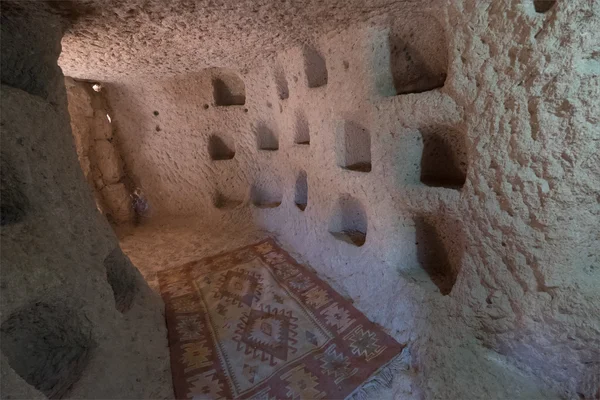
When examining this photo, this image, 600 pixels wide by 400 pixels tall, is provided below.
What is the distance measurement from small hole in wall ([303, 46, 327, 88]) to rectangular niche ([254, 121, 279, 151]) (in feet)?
3.31

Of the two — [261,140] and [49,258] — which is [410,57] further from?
[49,258]

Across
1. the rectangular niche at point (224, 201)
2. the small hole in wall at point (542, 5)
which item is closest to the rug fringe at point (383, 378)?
the small hole in wall at point (542, 5)

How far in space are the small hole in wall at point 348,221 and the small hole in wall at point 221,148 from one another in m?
1.91

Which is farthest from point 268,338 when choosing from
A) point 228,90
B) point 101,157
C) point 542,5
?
point 101,157

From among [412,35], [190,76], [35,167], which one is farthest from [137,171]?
[412,35]

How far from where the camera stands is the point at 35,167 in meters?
1.30

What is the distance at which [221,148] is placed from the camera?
12.9 ft

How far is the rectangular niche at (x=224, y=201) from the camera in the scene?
380cm

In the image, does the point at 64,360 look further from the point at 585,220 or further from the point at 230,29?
the point at 585,220

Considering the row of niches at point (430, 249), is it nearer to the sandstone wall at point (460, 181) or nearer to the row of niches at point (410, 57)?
the sandstone wall at point (460, 181)

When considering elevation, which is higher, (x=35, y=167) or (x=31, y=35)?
(x=31, y=35)

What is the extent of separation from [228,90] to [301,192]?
64.4 inches

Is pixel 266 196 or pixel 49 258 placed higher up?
pixel 49 258

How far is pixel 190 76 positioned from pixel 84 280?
2.68m
